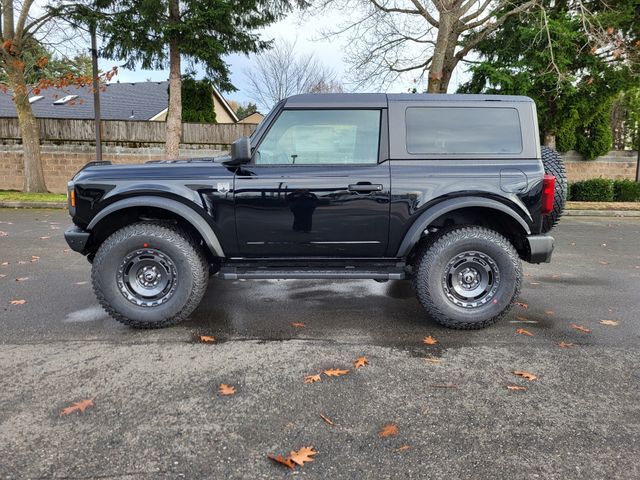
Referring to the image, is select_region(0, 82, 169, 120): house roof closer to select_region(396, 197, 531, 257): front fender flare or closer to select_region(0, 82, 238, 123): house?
select_region(0, 82, 238, 123): house

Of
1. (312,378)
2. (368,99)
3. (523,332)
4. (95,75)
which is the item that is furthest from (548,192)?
(95,75)

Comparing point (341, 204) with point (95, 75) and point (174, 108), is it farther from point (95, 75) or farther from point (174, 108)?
point (95, 75)

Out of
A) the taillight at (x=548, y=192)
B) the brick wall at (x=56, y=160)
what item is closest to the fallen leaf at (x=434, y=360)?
the taillight at (x=548, y=192)

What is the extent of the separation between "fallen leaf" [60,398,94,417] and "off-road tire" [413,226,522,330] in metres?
2.57

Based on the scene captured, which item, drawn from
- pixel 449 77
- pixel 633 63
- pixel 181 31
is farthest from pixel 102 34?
pixel 633 63

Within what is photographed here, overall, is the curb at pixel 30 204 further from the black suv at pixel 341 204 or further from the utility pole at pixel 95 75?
the black suv at pixel 341 204

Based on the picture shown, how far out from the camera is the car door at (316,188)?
3705mm

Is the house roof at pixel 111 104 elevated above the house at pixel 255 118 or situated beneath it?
situated beneath

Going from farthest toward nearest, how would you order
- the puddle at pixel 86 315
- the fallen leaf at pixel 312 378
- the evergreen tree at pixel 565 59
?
the evergreen tree at pixel 565 59 → the puddle at pixel 86 315 → the fallen leaf at pixel 312 378

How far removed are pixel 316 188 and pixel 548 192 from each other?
1.96 metres

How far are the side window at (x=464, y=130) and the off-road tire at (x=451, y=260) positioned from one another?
736 millimetres

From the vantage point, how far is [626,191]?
1535cm

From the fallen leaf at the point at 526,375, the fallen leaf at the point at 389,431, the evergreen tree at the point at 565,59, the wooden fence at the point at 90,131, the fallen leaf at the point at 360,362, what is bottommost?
the fallen leaf at the point at 526,375

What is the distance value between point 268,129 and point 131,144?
49.1 ft
